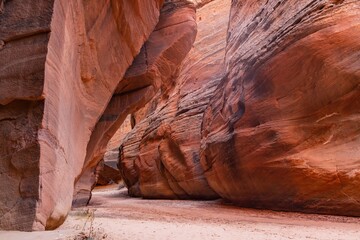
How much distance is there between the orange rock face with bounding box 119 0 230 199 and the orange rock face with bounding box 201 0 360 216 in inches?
117

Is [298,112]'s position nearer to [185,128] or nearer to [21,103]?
[21,103]

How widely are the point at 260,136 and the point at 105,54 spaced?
330cm

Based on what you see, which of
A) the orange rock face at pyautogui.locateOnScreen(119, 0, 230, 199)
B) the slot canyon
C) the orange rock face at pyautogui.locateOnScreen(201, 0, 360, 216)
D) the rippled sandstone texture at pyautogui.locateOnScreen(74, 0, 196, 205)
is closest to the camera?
the slot canyon

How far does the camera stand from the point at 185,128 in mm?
11492

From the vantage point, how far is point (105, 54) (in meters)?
5.74

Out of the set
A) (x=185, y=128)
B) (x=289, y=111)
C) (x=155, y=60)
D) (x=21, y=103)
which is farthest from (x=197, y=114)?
(x=21, y=103)

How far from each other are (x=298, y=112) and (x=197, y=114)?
5.38m

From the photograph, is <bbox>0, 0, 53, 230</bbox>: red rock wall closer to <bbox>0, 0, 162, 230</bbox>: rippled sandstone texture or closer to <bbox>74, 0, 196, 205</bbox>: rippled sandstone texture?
<bbox>0, 0, 162, 230</bbox>: rippled sandstone texture

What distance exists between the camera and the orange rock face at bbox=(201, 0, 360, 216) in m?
5.53

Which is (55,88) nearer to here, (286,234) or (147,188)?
(286,234)

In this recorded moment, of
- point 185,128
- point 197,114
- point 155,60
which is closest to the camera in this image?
point 155,60

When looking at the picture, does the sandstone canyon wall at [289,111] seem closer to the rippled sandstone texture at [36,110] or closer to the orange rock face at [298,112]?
the orange rock face at [298,112]

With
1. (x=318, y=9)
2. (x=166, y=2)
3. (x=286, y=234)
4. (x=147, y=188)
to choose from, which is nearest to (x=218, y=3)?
(x=166, y=2)

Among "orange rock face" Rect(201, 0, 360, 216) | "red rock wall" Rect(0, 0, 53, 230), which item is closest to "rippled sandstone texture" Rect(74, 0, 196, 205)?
"orange rock face" Rect(201, 0, 360, 216)
